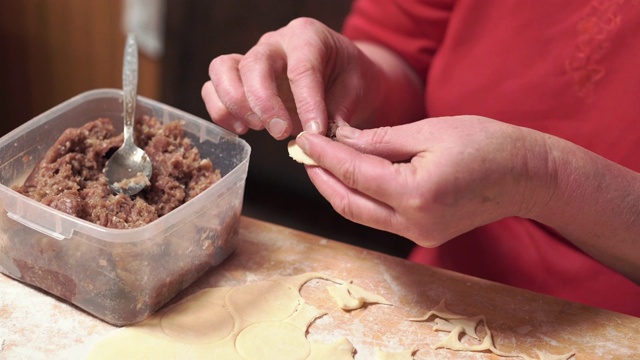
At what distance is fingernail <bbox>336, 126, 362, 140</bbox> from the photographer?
921 millimetres

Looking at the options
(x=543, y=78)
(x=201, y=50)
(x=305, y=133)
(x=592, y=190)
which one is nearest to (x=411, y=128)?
(x=305, y=133)

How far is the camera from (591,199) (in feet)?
2.98

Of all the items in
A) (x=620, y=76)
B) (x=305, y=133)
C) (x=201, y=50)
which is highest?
(x=620, y=76)

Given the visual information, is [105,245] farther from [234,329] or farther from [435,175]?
[435,175]

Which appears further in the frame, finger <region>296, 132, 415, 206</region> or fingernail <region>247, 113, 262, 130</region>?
fingernail <region>247, 113, 262, 130</region>

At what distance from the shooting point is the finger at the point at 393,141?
868 millimetres

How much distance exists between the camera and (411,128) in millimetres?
883

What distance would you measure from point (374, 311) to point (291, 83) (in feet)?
1.22

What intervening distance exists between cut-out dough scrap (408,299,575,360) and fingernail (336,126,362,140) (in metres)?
0.29

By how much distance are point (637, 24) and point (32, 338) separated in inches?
38.9

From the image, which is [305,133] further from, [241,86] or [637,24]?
[637,24]

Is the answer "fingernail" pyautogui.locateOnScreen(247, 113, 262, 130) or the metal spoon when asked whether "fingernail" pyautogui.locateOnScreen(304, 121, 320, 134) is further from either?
the metal spoon

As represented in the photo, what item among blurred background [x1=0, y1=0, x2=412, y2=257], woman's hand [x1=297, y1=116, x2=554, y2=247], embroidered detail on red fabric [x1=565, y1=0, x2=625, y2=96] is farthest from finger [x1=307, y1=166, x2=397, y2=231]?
blurred background [x1=0, y1=0, x2=412, y2=257]

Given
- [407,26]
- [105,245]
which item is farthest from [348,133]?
[407,26]
